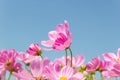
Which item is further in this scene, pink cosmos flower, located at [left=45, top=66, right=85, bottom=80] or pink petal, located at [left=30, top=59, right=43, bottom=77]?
pink petal, located at [left=30, top=59, right=43, bottom=77]

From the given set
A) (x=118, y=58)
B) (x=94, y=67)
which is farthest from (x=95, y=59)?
(x=118, y=58)

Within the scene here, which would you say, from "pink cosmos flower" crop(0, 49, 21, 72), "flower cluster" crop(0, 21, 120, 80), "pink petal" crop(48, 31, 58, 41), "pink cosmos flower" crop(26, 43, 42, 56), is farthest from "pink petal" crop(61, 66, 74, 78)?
"pink cosmos flower" crop(26, 43, 42, 56)

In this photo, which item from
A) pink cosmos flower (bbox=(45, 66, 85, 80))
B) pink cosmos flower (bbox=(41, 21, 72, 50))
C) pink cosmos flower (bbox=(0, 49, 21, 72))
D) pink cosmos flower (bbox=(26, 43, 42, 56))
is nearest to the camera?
pink cosmos flower (bbox=(45, 66, 85, 80))

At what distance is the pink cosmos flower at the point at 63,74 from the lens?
1.33 meters

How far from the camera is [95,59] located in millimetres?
2377

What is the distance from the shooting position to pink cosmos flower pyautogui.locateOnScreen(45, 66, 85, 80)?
1333 millimetres

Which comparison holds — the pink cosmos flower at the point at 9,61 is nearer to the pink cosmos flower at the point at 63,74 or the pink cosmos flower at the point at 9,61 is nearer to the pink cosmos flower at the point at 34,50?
the pink cosmos flower at the point at 34,50

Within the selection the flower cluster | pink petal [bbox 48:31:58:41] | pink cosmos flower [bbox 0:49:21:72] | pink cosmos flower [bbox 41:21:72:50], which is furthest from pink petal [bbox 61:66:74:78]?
pink cosmos flower [bbox 0:49:21:72]

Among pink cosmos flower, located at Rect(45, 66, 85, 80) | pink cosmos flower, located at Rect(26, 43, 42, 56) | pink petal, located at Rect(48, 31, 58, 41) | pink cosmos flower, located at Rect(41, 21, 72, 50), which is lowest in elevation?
pink cosmos flower, located at Rect(45, 66, 85, 80)

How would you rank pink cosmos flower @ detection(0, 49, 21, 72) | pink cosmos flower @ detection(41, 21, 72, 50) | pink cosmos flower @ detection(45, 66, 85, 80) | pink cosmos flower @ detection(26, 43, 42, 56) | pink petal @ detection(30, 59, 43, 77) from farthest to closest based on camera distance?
pink cosmos flower @ detection(26, 43, 42, 56) < pink cosmos flower @ detection(0, 49, 21, 72) < pink cosmos flower @ detection(41, 21, 72, 50) < pink petal @ detection(30, 59, 43, 77) < pink cosmos flower @ detection(45, 66, 85, 80)

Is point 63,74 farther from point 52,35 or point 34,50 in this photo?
point 34,50

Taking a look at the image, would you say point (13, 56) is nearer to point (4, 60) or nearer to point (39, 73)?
point (4, 60)

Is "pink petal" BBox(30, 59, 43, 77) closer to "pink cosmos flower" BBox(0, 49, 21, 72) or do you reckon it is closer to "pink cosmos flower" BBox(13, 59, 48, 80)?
"pink cosmos flower" BBox(13, 59, 48, 80)

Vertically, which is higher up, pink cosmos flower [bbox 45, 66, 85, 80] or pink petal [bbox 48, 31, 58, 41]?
pink petal [bbox 48, 31, 58, 41]
